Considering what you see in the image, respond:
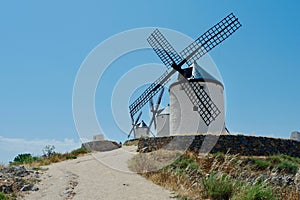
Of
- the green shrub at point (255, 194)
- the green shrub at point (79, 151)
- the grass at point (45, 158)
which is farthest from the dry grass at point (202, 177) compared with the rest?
the green shrub at point (79, 151)

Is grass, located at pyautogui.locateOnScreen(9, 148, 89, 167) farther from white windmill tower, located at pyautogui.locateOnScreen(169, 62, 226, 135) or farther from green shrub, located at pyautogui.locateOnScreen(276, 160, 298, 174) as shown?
green shrub, located at pyautogui.locateOnScreen(276, 160, 298, 174)

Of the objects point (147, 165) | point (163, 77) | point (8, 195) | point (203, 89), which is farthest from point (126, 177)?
point (163, 77)

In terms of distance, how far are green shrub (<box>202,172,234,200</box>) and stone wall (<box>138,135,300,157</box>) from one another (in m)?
10.6

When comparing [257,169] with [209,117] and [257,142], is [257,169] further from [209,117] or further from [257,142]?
[209,117]

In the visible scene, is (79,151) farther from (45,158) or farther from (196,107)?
(196,107)

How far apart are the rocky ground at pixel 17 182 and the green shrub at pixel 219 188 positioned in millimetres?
5422

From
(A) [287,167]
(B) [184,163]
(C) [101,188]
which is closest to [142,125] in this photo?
(A) [287,167]

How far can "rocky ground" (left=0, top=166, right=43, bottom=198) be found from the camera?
9.22 metres

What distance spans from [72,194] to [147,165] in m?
4.17

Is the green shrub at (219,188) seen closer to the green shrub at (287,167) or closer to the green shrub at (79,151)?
the green shrub at (287,167)

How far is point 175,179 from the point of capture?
382 inches

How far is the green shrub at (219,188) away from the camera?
7.19m

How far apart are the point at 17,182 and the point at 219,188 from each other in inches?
266

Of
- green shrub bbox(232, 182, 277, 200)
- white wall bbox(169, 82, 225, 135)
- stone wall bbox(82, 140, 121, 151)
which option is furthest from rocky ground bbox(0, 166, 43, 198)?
stone wall bbox(82, 140, 121, 151)
